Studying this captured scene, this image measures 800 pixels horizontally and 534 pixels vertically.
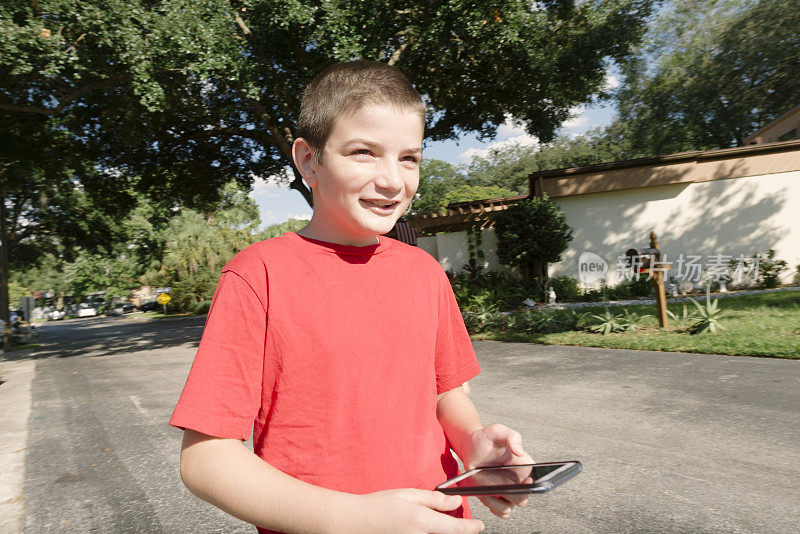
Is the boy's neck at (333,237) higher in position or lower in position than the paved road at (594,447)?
higher

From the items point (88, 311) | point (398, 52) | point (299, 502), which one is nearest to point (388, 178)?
point (299, 502)

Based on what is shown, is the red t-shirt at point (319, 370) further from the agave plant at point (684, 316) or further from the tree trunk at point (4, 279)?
the tree trunk at point (4, 279)

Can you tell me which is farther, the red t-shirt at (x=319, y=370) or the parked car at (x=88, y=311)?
the parked car at (x=88, y=311)

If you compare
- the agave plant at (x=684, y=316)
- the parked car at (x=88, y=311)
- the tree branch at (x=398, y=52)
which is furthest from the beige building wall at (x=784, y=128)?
the parked car at (x=88, y=311)

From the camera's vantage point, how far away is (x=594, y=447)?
4.57 m

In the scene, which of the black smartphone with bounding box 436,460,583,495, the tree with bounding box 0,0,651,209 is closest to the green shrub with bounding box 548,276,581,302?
the tree with bounding box 0,0,651,209

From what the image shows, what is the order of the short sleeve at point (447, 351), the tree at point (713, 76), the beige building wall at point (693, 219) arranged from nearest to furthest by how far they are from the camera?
the short sleeve at point (447, 351) → the beige building wall at point (693, 219) → the tree at point (713, 76)

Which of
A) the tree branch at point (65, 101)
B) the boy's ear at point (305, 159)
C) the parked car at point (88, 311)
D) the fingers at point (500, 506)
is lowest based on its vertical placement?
the parked car at point (88, 311)

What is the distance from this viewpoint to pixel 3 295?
73.6ft

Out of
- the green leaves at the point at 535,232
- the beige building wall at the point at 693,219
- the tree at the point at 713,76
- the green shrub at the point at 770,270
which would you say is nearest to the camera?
the green shrub at the point at 770,270

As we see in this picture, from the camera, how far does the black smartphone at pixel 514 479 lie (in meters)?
0.92

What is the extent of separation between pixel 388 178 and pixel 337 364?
1.37 ft

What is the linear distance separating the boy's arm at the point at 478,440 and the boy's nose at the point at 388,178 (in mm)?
597

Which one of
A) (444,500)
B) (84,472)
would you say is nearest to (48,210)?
(84,472)
